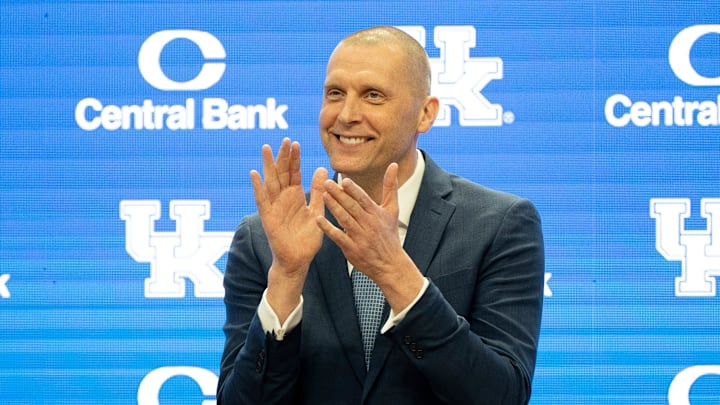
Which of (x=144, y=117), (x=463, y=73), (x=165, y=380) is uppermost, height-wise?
(x=463, y=73)

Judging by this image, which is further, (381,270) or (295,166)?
(295,166)

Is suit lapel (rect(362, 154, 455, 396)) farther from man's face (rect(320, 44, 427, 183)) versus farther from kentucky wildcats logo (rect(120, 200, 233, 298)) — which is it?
kentucky wildcats logo (rect(120, 200, 233, 298))

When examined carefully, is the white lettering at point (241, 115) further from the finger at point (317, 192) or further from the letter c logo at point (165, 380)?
the finger at point (317, 192)

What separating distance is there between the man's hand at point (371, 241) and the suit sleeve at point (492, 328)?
0.15ft

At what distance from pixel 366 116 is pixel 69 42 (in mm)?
A: 1974

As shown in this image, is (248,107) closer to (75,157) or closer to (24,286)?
(75,157)

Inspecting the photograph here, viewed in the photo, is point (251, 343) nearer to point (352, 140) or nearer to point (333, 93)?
point (352, 140)

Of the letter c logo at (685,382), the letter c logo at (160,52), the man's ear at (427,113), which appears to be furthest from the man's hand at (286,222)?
the letter c logo at (685,382)

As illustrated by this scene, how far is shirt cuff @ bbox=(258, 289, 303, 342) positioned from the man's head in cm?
38

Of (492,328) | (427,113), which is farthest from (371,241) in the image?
(427,113)

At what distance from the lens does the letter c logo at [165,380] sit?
389 cm

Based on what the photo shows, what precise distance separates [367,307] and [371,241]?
1.14 ft

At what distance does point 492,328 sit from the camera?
2305 millimetres

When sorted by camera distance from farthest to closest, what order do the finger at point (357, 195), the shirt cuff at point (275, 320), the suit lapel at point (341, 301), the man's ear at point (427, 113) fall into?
1. the man's ear at point (427, 113)
2. the suit lapel at point (341, 301)
3. the shirt cuff at point (275, 320)
4. the finger at point (357, 195)
